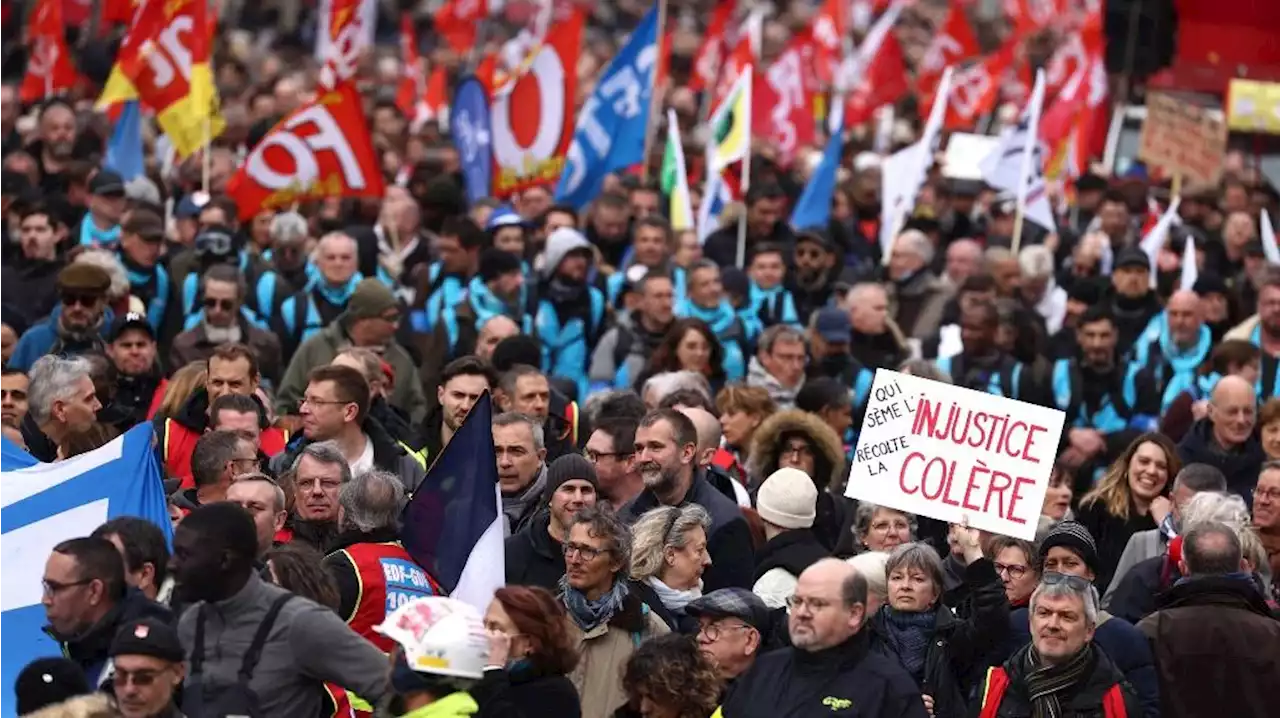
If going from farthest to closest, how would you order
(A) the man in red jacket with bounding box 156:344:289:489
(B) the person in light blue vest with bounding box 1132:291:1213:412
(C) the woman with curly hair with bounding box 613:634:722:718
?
(B) the person in light blue vest with bounding box 1132:291:1213:412
(A) the man in red jacket with bounding box 156:344:289:489
(C) the woman with curly hair with bounding box 613:634:722:718

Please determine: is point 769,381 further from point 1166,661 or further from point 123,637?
point 123,637

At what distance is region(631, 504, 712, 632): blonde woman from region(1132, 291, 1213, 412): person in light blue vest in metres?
6.00

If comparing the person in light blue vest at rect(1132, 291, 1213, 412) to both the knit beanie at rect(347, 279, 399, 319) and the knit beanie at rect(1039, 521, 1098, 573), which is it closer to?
the knit beanie at rect(347, 279, 399, 319)

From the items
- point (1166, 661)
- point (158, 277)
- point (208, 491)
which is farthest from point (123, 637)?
point (158, 277)

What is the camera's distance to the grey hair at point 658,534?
30.5 ft

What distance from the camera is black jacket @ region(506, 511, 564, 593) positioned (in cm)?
962

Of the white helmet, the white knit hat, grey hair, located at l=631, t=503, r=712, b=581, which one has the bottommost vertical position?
the white knit hat

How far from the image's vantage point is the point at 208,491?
Result: 9.63 m

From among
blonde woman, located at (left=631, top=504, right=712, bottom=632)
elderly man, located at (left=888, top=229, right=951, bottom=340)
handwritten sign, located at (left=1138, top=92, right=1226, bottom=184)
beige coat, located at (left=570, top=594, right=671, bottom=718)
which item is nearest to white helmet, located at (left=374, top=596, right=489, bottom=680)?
beige coat, located at (left=570, top=594, right=671, bottom=718)

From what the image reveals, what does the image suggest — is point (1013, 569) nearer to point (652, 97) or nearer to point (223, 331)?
point (223, 331)

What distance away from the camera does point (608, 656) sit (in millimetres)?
8805

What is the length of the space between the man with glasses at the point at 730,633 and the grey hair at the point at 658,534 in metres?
0.56

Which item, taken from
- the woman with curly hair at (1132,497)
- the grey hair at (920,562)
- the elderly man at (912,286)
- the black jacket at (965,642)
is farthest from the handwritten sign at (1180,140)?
the black jacket at (965,642)

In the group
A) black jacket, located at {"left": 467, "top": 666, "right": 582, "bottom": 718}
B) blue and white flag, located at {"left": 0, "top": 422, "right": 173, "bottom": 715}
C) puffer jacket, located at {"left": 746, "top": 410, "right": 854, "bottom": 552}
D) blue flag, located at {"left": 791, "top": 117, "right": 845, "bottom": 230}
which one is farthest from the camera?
blue flag, located at {"left": 791, "top": 117, "right": 845, "bottom": 230}
